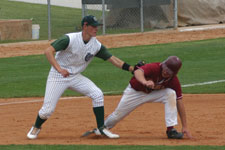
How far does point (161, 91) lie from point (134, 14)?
54.4 ft

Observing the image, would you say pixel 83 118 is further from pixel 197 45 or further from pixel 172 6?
pixel 172 6

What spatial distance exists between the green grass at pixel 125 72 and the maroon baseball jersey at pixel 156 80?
4.83 meters

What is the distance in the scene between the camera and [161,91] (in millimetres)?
7883

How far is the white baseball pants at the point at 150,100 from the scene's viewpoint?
7.80 metres

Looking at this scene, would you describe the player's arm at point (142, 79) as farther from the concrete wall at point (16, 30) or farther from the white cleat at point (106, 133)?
the concrete wall at point (16, 30)

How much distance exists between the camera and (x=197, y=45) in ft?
66.3

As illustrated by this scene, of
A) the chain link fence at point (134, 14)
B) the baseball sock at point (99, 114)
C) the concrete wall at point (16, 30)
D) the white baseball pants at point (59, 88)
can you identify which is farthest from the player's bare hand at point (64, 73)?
the chain link fence at point (134, 14)

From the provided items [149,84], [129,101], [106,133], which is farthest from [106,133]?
[149,84]

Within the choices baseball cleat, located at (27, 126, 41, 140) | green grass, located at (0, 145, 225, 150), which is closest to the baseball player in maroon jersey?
green grass, located at (0, 145, 225, 150)

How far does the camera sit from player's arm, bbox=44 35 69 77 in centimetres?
769

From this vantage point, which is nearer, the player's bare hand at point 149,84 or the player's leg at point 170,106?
the player's bare hand at point 149,84

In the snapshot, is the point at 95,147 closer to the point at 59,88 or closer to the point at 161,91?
the point at 59,88

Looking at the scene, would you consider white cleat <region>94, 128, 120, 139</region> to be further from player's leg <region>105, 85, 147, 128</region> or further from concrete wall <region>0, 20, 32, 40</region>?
concrete wall <region>0, 20, 32, 40</region>

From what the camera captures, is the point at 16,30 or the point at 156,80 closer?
the point at 156,80
